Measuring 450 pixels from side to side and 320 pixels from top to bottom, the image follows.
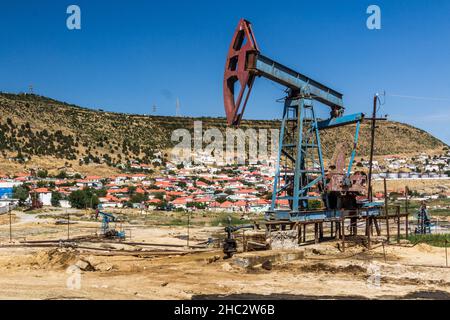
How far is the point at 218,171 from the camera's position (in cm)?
8681

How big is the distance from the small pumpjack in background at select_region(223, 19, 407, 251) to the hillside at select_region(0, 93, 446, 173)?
171 feet

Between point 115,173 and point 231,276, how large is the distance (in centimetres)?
6200

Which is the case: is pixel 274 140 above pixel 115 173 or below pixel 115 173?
above

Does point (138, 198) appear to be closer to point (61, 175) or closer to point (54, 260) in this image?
point (61, 175)

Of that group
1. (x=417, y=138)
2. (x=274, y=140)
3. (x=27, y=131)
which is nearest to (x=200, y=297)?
(x=27, y=131)

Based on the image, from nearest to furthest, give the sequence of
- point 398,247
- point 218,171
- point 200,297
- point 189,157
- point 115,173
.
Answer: point 200,297 → point 398,247 → point 115,173 → point 218,171 → point 189,157

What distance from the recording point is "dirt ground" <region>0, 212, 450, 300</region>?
10031 millimetres

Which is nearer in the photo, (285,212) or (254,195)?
(285,212)

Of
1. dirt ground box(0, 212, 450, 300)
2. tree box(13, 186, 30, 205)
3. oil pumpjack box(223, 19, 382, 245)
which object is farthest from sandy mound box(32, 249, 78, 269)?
tree box(13, 186, 30, 205)

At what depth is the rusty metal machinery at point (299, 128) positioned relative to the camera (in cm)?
1563

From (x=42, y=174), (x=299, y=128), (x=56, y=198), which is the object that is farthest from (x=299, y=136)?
(x=42, y=174)

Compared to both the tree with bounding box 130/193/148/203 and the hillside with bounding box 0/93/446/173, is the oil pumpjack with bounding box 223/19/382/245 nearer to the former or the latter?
the tree with bounding box 130/193/148/203

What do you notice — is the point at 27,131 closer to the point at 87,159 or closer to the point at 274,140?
the point at 87,159

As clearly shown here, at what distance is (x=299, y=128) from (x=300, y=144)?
1.70 ft
